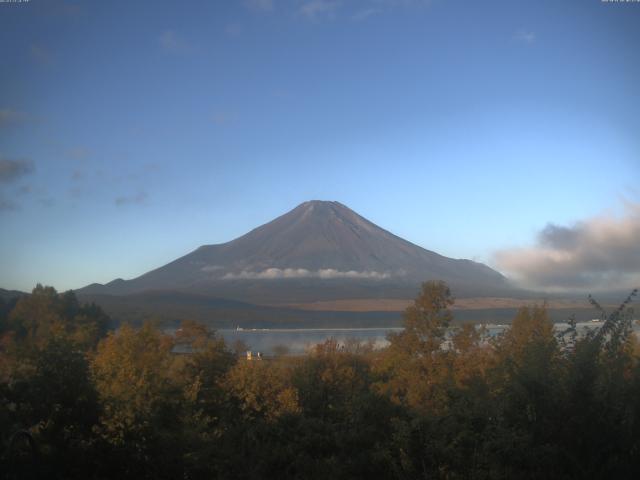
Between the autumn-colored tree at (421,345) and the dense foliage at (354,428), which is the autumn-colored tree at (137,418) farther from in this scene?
the autumn-colored tree at (421,345)

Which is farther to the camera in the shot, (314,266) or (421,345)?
(314,266)

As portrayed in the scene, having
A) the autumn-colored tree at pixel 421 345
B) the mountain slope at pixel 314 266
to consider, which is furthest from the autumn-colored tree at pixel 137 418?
the mountain slope at pixel 314 266

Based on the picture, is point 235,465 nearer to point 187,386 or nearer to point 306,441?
point 306,441

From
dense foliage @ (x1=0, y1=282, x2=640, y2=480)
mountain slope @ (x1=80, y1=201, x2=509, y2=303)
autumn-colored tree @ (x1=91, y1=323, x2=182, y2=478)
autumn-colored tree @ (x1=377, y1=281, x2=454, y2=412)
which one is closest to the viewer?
dense foliage @ (x1=0, y1=282, x2=640, y2=480)

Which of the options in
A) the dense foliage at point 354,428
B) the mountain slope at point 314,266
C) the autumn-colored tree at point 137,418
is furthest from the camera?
the mountain slope at point 314,266

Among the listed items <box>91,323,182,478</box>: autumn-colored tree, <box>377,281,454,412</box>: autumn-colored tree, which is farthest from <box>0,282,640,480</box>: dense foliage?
<box>377,281,454,412</box>: autumn-colored tree

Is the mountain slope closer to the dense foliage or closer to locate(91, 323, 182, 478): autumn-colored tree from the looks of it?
locate(91, 323, 182, 478): autumn-colored tree

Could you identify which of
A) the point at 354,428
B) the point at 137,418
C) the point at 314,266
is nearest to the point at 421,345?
the point at 354,428

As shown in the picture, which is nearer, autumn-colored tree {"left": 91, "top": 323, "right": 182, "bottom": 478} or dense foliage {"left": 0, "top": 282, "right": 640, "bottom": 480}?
dense foliage {"left": 0, "top": 282, "right": 640, "bottom": 480}

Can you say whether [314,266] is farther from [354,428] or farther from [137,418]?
[354,428]
